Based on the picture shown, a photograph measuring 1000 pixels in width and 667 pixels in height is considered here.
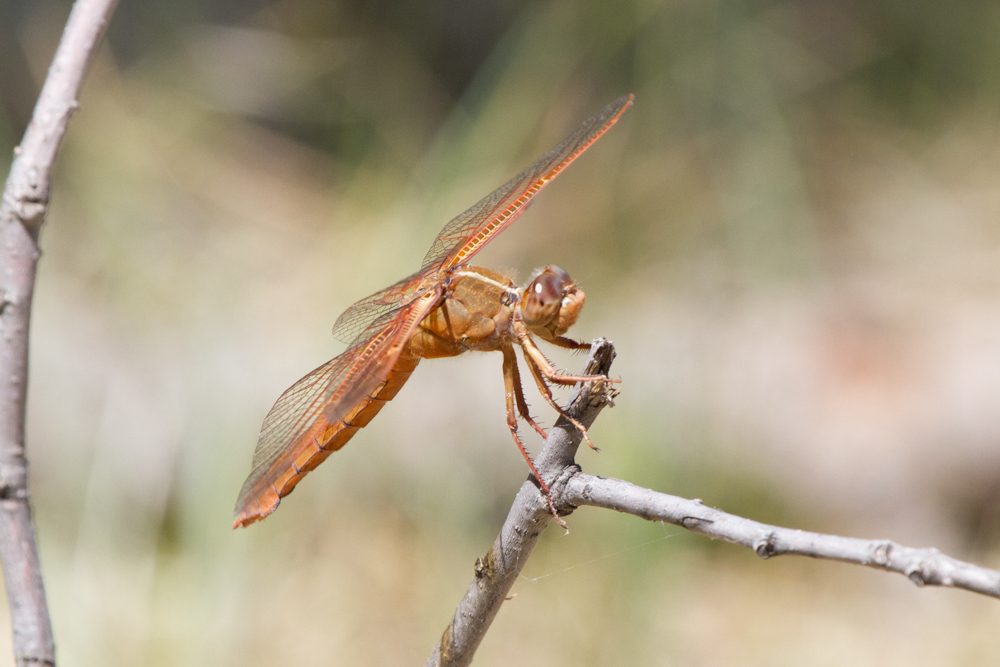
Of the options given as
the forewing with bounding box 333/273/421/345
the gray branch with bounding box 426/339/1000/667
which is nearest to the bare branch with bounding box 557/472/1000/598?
the gray branch with bounding box 426/339/1000/667

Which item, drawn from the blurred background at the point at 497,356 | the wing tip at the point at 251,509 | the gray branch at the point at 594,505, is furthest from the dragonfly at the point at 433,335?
the blurred background at the point at 497,356

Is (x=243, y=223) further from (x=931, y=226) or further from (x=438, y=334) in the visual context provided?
(x=931, y=226)

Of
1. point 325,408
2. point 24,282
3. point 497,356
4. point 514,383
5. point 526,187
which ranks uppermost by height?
point 497,356

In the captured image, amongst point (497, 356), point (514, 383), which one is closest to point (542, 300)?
point (514, 383)

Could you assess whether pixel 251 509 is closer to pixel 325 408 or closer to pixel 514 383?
pixel 325 408

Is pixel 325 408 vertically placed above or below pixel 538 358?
below

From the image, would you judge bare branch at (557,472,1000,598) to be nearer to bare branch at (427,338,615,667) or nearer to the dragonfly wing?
bare branch at (427,338,615,667)

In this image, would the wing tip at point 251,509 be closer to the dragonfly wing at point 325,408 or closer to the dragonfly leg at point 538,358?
the dragonfly wing at point 325,408
